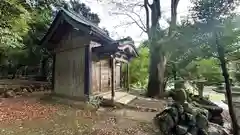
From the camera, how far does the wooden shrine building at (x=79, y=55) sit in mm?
8938

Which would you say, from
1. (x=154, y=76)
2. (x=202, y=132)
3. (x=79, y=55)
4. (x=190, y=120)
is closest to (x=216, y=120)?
(x=202, y=132)

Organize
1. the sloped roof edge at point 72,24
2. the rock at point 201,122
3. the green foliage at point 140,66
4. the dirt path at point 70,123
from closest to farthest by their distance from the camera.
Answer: the dirt path at point 70,123 < the rock at point 201,122 < the sloped roof edge at point 72,24 < the green foliage at point 140,66

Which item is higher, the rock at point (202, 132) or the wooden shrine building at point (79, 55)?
the wooden shrine building at point (79, 55)

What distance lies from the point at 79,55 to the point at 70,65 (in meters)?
0.85

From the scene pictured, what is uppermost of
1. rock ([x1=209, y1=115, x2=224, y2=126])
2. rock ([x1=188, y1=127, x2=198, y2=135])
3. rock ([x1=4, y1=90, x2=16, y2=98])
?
rock ([x1=4, y1=90, x2=16, y2=98])

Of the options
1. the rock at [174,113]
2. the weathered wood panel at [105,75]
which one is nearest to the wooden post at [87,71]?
the weathered wood panel at [105,75]

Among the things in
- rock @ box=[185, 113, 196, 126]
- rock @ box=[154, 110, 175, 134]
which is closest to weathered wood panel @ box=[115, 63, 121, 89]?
rock @ box=[154, 110, 175, 134]

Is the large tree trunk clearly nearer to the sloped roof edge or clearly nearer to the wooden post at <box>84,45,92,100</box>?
the sloped roof edge

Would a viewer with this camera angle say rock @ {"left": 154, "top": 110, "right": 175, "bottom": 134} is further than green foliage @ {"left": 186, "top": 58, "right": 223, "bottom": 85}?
No

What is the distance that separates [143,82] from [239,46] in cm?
1063

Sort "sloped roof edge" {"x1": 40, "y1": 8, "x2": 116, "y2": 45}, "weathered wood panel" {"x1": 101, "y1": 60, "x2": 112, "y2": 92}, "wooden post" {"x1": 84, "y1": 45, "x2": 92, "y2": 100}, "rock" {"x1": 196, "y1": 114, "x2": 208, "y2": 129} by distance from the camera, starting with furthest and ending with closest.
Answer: "weathered wood panel" {"x1": 101, "y1": 60, "x2": 112, "y2": 92}, "wooden post" {"x1": 84, "y1": 45, "x2": 92, "y2": 100}, "sloped roof edge" {"x1": 40, "y1": 8, "x2": 116, "y2": 45}, "rock" {"x1": 196, "y1": 114, "x2": 208, "y2": 129}

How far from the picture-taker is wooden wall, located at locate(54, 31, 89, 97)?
9.35 m

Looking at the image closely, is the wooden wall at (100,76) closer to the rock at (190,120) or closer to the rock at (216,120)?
Answer: the rock at (190,120)

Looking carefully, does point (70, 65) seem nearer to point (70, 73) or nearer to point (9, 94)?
point (70, 73)
